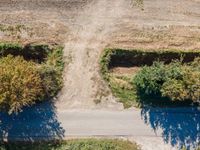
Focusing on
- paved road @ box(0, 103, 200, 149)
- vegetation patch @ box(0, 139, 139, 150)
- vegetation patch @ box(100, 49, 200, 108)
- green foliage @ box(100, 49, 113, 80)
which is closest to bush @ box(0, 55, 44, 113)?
paved road @ box(0, 103, 200, 149)

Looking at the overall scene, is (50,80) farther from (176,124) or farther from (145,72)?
(176,124)

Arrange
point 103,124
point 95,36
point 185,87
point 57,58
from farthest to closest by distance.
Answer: point 95,36, point 57,58, point 103,124, point 185,87

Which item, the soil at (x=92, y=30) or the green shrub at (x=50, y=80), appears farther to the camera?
the soil at (x=92, y=30)

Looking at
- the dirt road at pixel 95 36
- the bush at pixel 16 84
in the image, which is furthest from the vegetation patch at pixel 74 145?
the bush at pixel 16 84

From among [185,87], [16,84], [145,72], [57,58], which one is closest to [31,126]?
[16,84]

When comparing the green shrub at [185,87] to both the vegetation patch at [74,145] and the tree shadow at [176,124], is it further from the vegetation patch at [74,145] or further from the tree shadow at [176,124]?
the vegetation patch at [74,145]

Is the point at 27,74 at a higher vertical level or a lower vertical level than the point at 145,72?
higher
